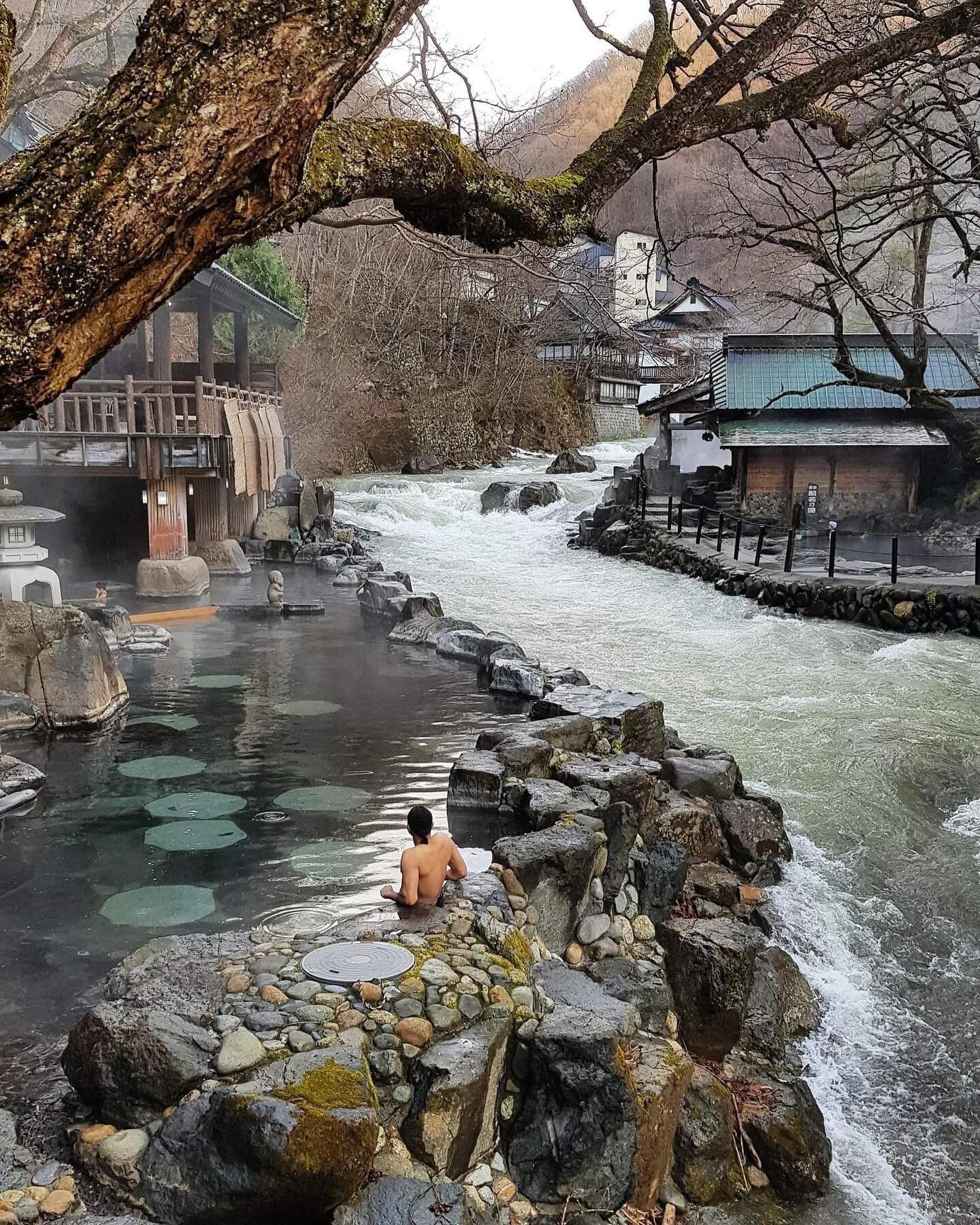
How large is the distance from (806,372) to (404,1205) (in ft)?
92.9

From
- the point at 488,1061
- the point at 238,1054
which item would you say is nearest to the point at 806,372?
the point at 488,1061

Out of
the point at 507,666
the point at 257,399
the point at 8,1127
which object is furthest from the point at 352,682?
the point at 257,399

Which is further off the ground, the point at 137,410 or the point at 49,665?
the point at 137,410

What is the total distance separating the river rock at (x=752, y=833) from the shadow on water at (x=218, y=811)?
7.65 ft

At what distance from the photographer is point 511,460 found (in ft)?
169

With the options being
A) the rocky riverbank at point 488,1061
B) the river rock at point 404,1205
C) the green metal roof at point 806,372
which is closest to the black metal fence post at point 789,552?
the green metal roof at point 806,372

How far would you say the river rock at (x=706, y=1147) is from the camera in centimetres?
547

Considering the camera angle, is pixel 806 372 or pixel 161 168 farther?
pixel 806 372

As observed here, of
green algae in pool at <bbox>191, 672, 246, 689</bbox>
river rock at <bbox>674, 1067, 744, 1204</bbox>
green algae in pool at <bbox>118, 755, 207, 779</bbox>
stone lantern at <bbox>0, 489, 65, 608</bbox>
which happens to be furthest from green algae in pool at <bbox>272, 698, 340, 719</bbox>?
river rock at <bbox>674, 1067, 744, 1204</bbox>

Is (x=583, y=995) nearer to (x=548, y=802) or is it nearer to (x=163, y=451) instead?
(x=548, y=802)

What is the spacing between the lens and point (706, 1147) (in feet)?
18.2

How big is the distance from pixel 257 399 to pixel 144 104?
22360 mm

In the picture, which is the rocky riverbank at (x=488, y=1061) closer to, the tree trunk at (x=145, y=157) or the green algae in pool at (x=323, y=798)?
the green algae in pool at (x=323, y=798)

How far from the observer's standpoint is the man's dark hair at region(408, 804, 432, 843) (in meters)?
5.96
